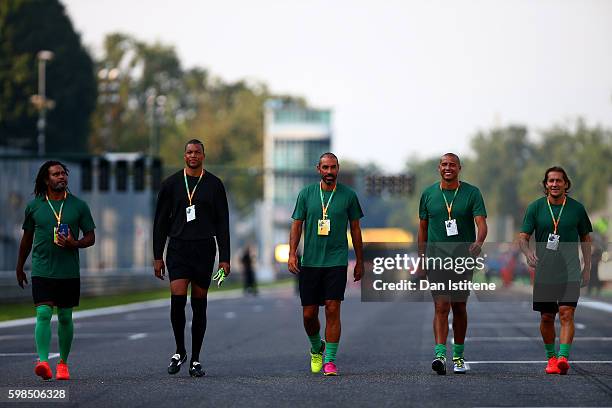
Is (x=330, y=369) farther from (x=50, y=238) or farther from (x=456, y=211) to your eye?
(x=50, y=238)

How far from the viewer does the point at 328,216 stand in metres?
14.0

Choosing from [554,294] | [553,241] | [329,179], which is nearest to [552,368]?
[554,294]

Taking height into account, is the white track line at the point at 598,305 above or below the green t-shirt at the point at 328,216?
below

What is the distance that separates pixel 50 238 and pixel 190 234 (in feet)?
4.12

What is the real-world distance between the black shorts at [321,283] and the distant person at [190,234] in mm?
801

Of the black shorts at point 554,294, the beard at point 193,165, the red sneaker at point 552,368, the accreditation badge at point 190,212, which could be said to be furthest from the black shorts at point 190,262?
the red sneaker at point 552,368

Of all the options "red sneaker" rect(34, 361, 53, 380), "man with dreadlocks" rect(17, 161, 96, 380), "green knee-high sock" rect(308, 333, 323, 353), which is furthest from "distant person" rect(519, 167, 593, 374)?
"red sneaker" rect(34, 361, 53, 380)

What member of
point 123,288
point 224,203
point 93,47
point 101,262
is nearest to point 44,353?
point 224,203

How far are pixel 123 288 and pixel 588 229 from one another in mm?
38948

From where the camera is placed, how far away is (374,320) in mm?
28078

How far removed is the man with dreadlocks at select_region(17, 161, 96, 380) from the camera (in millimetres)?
13633

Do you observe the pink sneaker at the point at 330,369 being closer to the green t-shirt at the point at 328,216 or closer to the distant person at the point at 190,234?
the green t-shirt at the point at 328,216

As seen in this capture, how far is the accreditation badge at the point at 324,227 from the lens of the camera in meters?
14.0

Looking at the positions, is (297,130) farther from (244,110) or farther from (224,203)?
(224,203)
